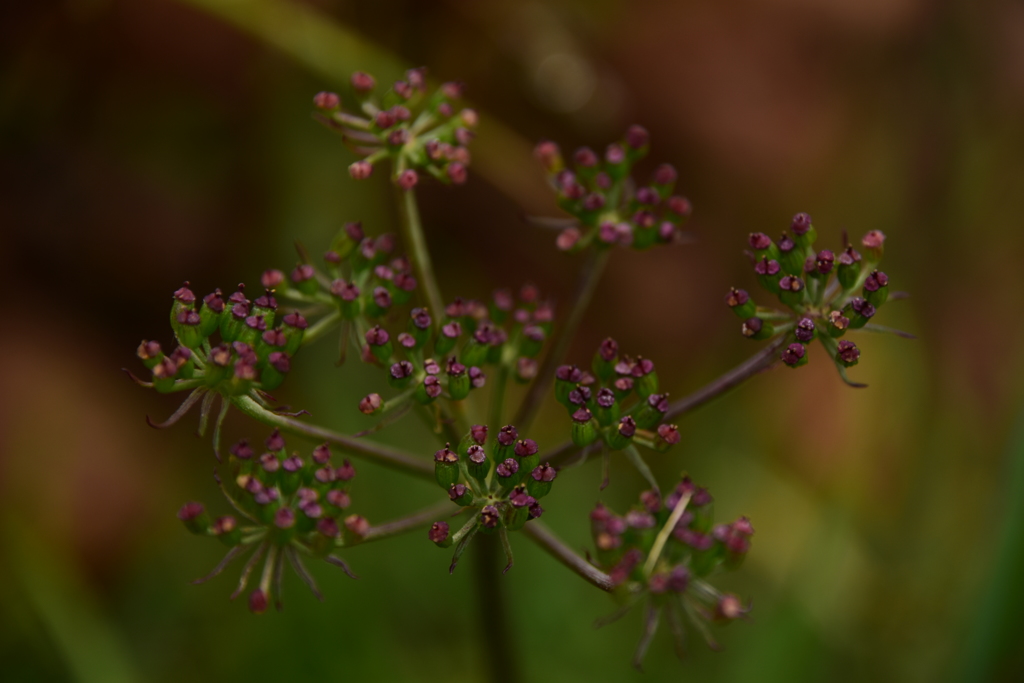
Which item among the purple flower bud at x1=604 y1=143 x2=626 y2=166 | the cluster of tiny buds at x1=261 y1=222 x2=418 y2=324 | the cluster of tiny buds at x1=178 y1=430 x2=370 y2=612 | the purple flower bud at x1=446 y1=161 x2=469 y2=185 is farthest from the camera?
the purple flower bud at x1=604 y1=143 x2=626 y2=166

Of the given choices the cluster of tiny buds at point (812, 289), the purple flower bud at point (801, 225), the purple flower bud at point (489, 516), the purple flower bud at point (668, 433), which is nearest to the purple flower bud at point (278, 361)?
the purple flower bud at point (489, 516)

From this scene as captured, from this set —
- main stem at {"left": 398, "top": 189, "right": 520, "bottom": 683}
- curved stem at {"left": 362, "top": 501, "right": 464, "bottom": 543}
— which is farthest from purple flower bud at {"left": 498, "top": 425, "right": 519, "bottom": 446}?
main stem at {"left": 398, "top": 189, "right": 520, "bottom": 683}

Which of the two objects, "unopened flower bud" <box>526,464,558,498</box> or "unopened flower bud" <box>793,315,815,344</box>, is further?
"unopened flower bud" <box>793,315,815,344</box>

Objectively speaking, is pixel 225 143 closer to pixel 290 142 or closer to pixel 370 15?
pixel 290 142

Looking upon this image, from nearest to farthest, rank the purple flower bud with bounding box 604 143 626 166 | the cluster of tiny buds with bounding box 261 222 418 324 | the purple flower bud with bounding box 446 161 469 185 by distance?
the cluster of tiny buds with bounding box 261 222 418 324, the purple flower bud with bounding box 446 161 469 185, the purple flower bud with bounding box 604 143 626 166

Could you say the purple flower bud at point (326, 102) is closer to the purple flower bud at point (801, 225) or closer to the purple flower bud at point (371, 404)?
the purple flower bud at point (371, 404)

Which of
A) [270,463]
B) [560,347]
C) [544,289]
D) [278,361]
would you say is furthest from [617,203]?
[544,289]

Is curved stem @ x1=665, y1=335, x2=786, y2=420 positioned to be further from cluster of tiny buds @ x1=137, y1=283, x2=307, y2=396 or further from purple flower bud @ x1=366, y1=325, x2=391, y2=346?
cluster of tiny buds @ x1=137, y1=283, x2=307, y2=396
